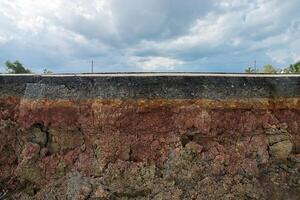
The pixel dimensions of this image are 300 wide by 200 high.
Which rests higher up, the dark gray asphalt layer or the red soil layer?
the dark gray asphalt layer

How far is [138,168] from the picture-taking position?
3.31 m

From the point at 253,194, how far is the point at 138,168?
0.80m

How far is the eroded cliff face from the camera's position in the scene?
330 cm

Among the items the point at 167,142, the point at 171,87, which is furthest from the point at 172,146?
the point at 171,87

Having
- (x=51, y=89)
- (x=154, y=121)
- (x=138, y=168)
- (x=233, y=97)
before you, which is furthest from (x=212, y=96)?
(x=51, y=89)

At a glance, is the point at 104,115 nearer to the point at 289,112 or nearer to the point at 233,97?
the point at 233,97

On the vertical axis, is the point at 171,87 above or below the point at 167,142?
above

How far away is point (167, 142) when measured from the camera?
333cm

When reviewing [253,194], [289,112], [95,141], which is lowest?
[253,194]

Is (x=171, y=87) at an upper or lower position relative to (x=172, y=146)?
upper

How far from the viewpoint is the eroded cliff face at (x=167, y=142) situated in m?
3.30

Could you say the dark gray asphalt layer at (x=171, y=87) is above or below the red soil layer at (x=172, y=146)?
above

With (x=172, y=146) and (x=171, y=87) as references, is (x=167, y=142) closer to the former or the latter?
(x=172, y=146)

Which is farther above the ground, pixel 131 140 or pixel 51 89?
pixel 51 89
